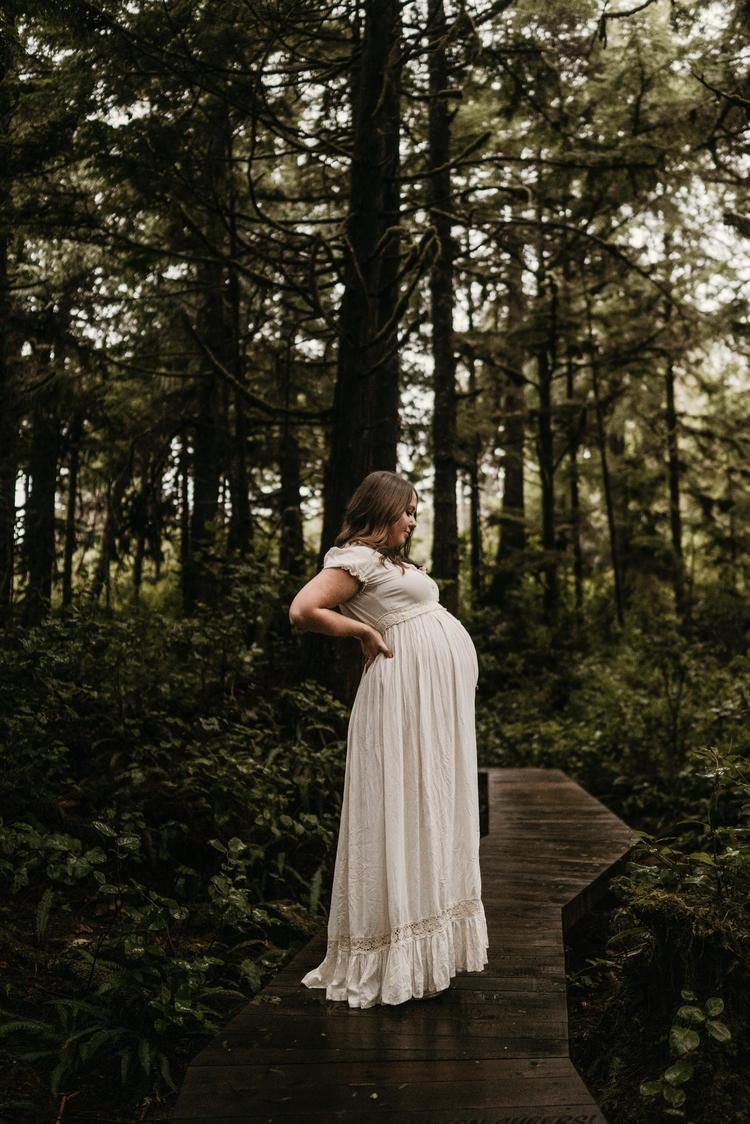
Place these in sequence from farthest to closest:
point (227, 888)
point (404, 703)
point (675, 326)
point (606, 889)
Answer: point (675, 326)
point (606, 889)
point (227, 888)
point (404, 703)

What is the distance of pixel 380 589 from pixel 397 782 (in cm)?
90

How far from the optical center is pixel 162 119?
8297 mm

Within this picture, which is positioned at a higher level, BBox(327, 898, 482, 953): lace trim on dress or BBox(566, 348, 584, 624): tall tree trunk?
BBox(566, 348, 584, 624): tall tree trunk

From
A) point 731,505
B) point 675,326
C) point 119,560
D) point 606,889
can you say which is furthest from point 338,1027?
point 731,505

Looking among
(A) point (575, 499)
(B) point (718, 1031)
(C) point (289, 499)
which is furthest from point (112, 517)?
(A) point (575, 499)

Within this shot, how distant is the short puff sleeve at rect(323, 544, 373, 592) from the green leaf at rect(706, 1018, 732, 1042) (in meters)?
2.30

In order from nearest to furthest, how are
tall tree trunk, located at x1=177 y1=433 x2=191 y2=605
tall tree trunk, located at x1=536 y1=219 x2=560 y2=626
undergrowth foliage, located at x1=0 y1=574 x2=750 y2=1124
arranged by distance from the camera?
undergrowth foliage, located at x1=0 y1=574 x2=750 y2=1124 → tall tree trunk, located at x1=177 y1=433 x2=191 y2=605 → tall tree trunk, located at x1=536 y1=219 x2=560 y2=626

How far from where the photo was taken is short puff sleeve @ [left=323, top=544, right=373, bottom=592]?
4.40 m

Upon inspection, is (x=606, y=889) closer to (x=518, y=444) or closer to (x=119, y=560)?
(x=119, y=560)

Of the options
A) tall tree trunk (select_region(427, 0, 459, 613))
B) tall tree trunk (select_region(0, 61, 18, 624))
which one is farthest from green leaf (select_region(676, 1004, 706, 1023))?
tall tree trunk (select_region(427, 0, 459, 613))

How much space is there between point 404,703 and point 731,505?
1648 cm

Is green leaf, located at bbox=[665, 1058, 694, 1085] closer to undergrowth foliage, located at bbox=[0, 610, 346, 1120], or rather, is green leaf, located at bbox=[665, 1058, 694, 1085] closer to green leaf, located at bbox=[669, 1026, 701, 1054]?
green leaf, located at bbox=[669, 1026, 701, 1054]

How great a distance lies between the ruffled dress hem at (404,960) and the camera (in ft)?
A: 13.8

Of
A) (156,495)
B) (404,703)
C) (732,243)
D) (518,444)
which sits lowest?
(404,703)
